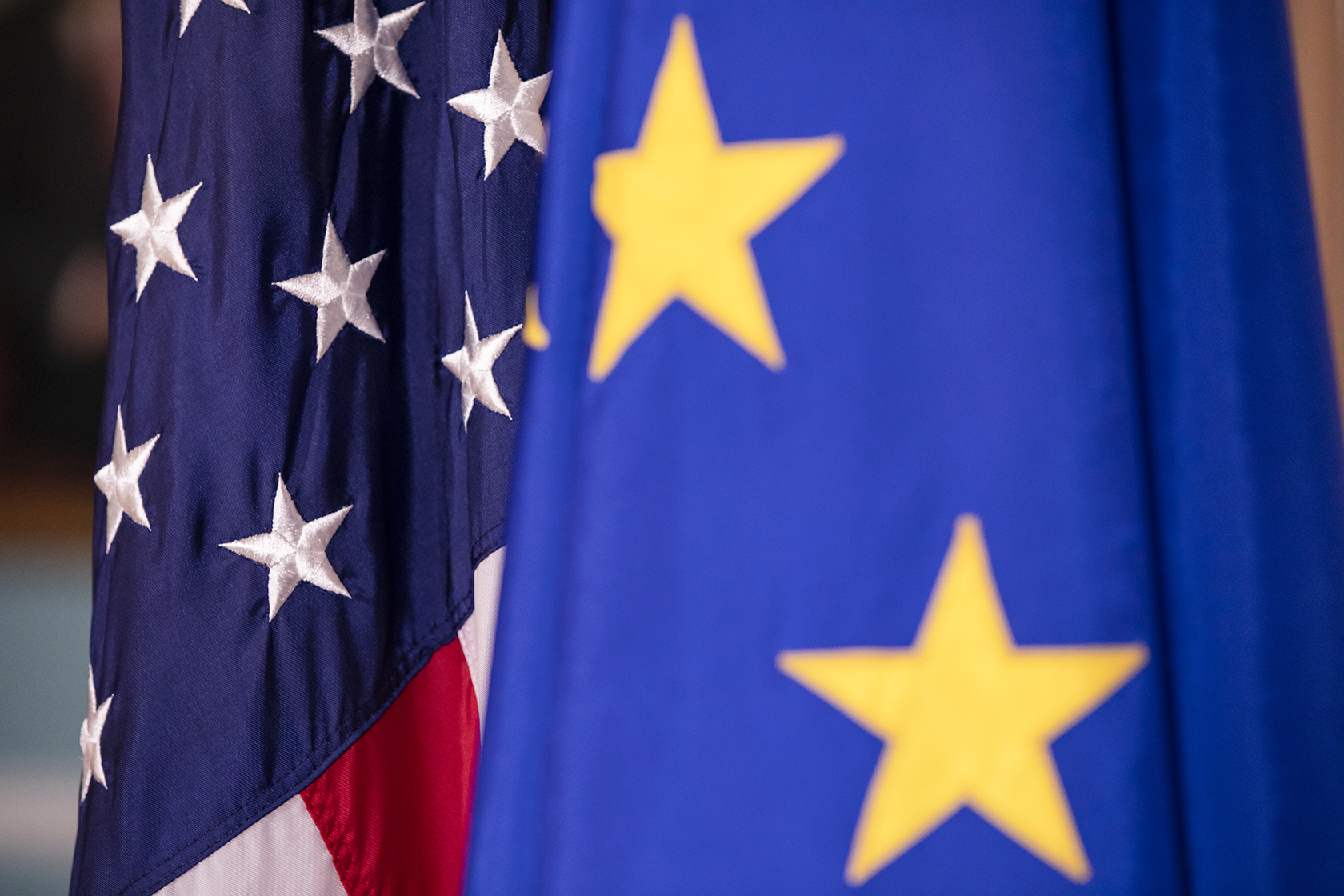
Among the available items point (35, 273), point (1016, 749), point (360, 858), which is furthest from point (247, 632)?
point (35, 273)

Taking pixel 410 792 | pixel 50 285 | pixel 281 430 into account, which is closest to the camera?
pixel 281 430

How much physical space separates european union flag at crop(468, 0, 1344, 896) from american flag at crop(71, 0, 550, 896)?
1.14ft

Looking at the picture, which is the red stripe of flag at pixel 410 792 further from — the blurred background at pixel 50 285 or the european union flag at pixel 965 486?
the blurred background at pixel 50 285

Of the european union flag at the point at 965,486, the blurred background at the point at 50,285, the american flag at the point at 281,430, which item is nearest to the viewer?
the european union flag at the point at 965,486

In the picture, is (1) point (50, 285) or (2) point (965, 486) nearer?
(2) point (965, 486)

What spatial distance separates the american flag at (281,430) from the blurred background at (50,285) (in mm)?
378

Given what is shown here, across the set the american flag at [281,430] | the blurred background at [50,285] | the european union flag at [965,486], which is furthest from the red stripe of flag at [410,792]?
the blurred background at [50,285]

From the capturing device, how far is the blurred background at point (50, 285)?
1071mm

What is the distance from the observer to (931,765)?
0.37 metres

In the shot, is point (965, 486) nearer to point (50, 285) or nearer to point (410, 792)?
point (410, 792)

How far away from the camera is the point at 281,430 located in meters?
0.71

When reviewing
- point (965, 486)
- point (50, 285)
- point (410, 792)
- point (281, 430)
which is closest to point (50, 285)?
point (50, 285)

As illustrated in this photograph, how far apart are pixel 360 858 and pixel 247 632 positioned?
0.87 ft

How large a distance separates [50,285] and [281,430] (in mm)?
655
